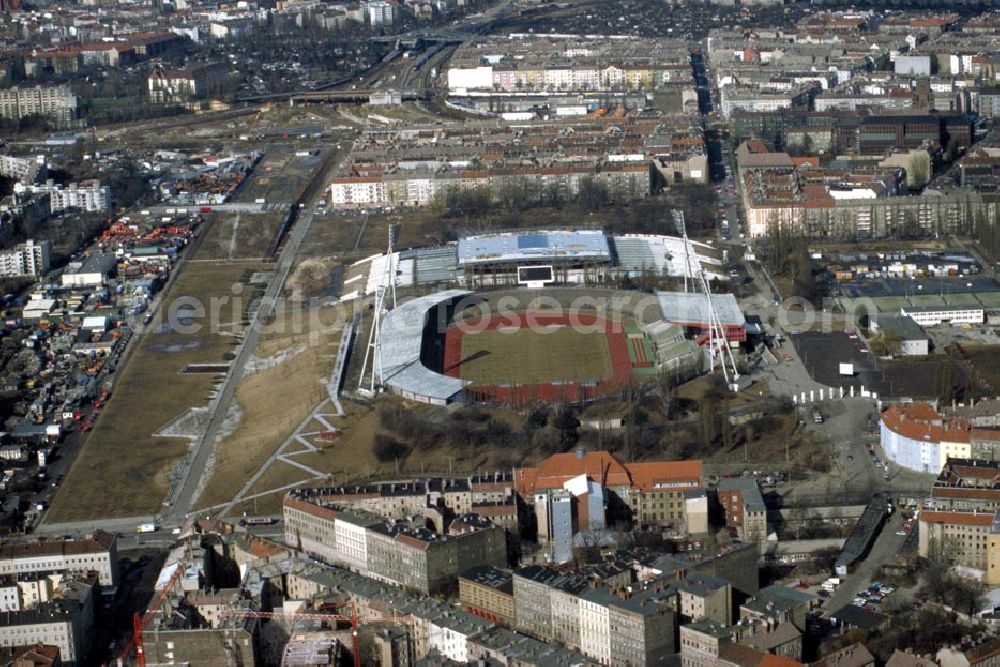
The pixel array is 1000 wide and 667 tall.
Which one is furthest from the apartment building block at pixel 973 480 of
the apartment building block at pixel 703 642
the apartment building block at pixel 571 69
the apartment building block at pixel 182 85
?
the apartment building block at pixel 182 85

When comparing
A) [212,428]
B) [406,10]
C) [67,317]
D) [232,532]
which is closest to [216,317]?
[67,317]

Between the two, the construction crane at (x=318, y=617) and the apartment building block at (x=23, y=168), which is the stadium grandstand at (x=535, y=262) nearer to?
the apartment building block at (x=23, y=168)

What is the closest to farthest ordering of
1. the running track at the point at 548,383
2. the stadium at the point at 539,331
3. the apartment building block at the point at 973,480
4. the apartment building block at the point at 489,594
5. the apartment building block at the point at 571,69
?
the apartment building block at the point at 489,594, the apartment building block at the point at 973,480, the running track at the point at 548,383, the stadium at the point at 539,331, the apartment building block at the point at 571,69

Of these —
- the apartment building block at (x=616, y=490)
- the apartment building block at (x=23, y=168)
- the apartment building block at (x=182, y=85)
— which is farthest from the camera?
the apartment building block at (x=182, y=85)

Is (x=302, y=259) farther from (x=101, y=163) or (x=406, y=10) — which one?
(x=406, y=10)

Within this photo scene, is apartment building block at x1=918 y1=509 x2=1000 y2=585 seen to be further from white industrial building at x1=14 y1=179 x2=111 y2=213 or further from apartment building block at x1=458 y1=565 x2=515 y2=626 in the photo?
white industrial building at x1=14 y1=179 x2=111 y2=213
